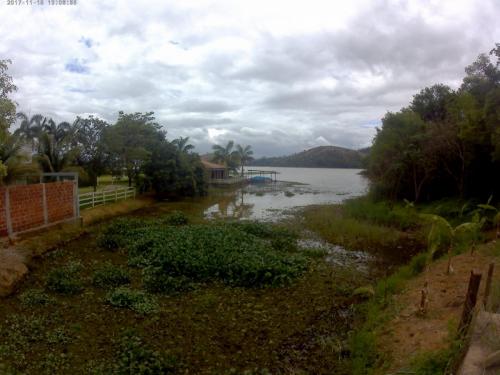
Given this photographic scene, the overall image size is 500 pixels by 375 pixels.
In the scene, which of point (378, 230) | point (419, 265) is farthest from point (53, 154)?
point (419, 265)

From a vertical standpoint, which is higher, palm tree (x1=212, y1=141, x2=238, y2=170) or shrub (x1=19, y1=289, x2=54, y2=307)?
palm tree (x1=212, y1=141, x2=238, y2=170)

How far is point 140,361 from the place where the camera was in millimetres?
5637

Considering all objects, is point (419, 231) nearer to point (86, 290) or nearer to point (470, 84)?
point (470, 84)

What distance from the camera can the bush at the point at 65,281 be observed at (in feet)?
27.7

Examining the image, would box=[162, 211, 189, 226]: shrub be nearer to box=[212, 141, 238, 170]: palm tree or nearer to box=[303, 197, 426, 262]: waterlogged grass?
box=[303, 197, 426, 262]: waterlogged grass

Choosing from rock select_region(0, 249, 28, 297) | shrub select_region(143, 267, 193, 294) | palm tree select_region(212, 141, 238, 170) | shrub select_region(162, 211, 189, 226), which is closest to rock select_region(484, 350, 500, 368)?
shrub select_region(143, 267, 193, 294)

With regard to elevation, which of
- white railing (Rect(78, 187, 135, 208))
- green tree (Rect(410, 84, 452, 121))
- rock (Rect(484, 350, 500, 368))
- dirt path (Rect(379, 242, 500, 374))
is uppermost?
green tree (Rect(410, 84, 452, 121))

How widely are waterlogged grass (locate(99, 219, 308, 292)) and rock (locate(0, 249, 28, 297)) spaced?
2.76m

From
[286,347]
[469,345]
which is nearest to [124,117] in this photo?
[286,347]

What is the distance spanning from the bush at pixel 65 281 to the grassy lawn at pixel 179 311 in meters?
0.02

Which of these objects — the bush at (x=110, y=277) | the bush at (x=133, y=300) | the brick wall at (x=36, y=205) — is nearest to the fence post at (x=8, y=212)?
the brick wall at (x=36, y=205)

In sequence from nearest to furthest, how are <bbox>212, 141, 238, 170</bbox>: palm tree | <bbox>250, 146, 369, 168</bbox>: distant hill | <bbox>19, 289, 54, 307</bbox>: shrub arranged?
<bbox>19, 289, 54, 307</bbox>: shrub, <bbox>212, 141, 238, 170</bbox>: palm tree, <bbox>250, 146, 369, 168</bbox>: distant hill

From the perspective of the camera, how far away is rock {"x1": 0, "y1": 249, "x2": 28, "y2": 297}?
8452 mm

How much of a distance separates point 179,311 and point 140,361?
77.3 inches
